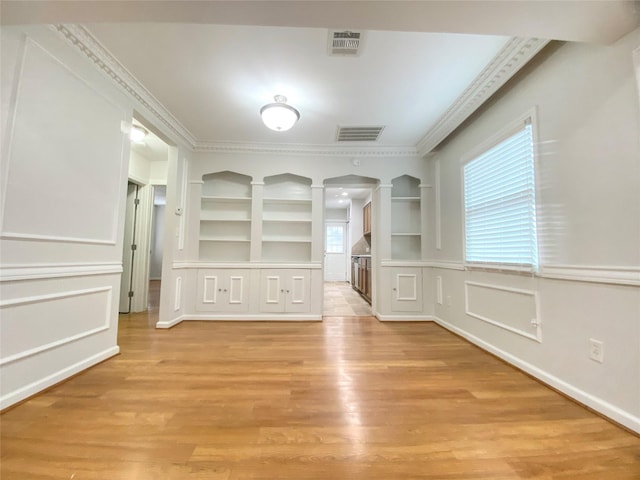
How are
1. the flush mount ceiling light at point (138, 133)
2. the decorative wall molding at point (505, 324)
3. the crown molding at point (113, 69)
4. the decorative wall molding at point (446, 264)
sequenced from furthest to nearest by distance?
the flush mount ceiling light at point (138, 133) < the decorative wall molding at point (446, 264) < the decorative wall molding at point (505, 324) < the crown molding at point (113, 69)

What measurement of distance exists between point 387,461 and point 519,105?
2.83 meters

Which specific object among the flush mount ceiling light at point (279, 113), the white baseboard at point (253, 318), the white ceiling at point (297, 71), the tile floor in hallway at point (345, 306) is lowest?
the tile floor in hallway at point (345, 306)

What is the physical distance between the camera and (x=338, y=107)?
2.83 m

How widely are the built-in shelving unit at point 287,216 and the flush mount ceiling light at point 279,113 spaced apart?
1516 mm

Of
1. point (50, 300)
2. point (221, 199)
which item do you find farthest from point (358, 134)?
point (50, 300)

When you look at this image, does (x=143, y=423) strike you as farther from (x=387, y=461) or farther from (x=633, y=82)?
(x=633, y=82)

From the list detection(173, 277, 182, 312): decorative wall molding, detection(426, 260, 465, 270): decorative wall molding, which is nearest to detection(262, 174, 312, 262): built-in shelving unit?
detection(173, 277, 182, 312): decorative wall molding

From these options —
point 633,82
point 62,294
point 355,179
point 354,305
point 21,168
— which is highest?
point 355,179

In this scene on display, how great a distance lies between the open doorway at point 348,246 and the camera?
5742 mm

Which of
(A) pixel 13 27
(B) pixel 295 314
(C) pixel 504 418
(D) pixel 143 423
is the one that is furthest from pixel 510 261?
(A) pixel 13 27

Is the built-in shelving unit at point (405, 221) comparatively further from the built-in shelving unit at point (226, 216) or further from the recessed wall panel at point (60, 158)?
the recessed wall panel at point (60, 158)

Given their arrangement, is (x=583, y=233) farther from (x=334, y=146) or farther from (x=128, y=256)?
(x=128, y=256)

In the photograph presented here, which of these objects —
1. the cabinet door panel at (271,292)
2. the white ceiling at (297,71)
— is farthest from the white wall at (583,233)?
the cabinet door panel at (271,292)

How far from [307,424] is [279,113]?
2.64 meters
